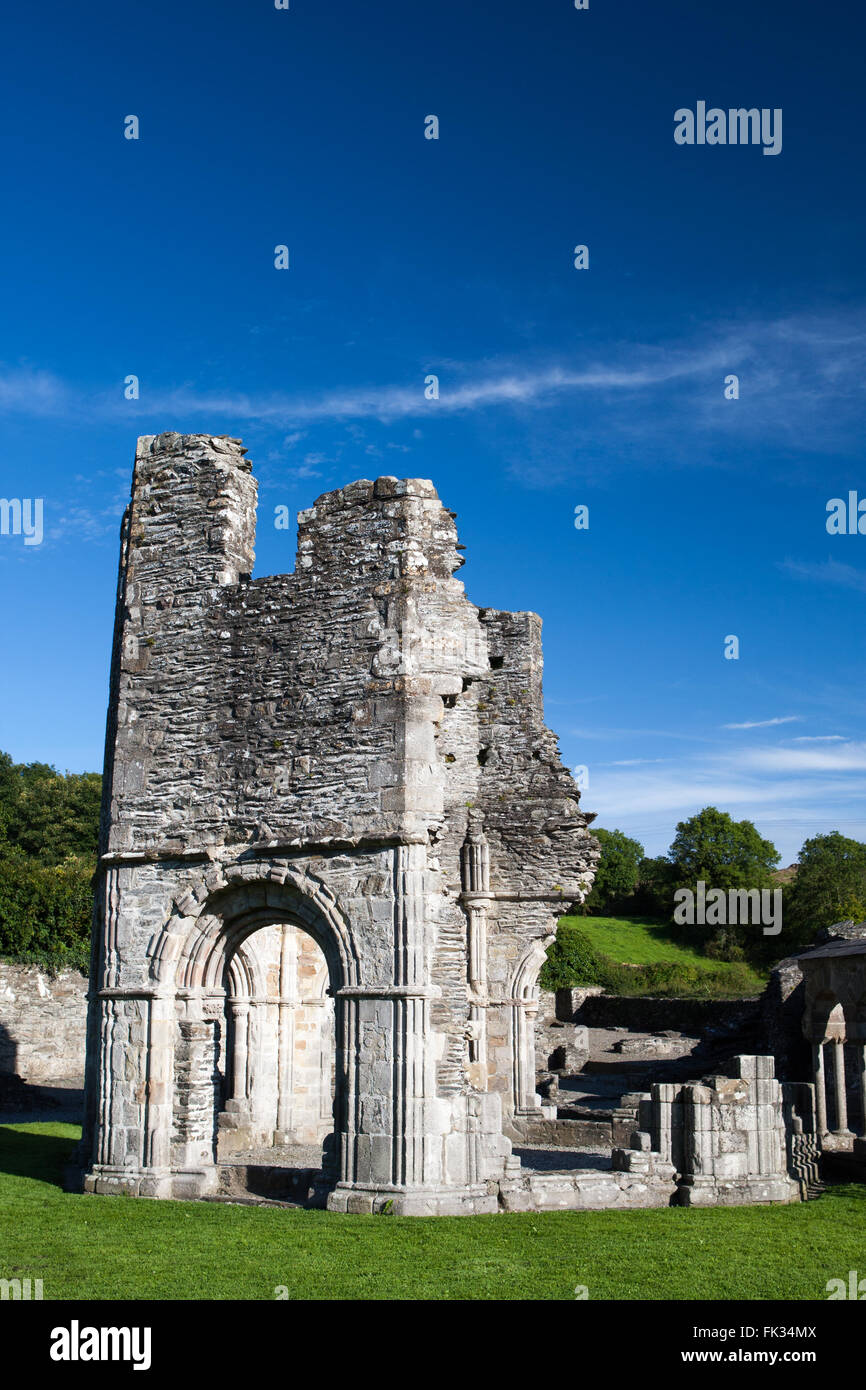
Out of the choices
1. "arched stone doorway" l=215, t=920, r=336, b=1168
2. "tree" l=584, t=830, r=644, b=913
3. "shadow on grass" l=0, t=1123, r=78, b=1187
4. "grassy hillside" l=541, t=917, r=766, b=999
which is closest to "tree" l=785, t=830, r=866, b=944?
"grassy hillside" l=541, t=917, r=766, b=999

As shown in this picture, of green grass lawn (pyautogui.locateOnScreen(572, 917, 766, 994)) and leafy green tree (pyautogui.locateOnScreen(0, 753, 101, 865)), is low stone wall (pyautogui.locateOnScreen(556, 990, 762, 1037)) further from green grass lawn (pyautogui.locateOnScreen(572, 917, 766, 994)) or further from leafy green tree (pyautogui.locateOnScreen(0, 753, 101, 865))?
leafy green tree (pyautogui.locateOnScreen(0, 753, 101, 865))

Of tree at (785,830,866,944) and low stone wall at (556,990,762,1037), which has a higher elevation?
tree at (785,830,866,944)

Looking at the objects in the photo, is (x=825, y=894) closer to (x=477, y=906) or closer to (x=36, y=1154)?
(x=477, y=906)

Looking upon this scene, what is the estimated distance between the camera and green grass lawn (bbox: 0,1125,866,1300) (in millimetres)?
8430

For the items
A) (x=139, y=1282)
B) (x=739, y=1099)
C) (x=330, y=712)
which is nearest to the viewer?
(x=139, y=1282)

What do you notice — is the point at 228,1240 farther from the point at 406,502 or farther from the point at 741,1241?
the point at 406,502

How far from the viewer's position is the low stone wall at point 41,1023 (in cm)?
2673

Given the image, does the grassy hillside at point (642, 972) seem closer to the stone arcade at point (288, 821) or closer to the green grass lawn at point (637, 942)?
the green grass lawn at point (637, 942)

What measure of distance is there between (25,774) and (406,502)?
47885 mm

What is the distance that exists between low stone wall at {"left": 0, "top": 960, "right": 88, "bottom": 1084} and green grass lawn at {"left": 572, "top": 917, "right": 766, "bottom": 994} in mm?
26803

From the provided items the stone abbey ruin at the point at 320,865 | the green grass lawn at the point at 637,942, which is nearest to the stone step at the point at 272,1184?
the stone abbey ruin at the point at 320,865

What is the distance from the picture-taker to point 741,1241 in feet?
32.8

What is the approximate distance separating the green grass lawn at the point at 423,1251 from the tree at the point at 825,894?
36723mm
